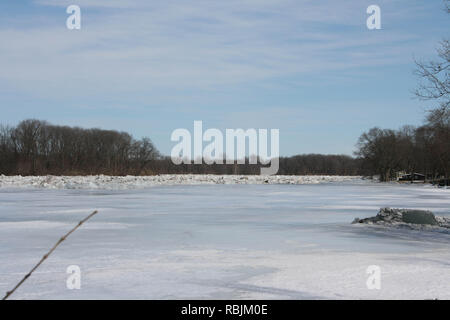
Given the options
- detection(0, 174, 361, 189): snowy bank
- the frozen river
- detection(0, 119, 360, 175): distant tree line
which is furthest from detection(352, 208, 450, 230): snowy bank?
detection(0, 119, 360, 175): distant tree line

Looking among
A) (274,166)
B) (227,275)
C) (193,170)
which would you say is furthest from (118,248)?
(274,166)

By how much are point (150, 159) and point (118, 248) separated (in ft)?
313

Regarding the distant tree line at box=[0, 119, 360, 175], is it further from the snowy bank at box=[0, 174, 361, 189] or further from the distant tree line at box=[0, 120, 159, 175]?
the snowy bank at box=[0, 174, 361, 189]

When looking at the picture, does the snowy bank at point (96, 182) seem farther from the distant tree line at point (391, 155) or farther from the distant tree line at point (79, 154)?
the distant tree line at point (391, 155)

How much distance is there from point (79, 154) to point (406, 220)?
88510 millimetres

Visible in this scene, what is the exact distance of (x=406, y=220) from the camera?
13594mm

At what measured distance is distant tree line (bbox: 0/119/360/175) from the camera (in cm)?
7419

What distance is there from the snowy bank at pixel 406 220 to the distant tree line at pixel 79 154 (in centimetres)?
5845

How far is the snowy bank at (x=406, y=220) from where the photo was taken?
13.2 metres

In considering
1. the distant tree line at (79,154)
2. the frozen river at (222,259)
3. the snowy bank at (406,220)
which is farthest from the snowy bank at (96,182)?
the snowy bank at (406,220)

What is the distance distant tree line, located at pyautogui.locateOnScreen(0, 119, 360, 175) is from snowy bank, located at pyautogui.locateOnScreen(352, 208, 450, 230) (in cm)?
5845

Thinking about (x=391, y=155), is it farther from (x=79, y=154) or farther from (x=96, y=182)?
(x=79, y=154)

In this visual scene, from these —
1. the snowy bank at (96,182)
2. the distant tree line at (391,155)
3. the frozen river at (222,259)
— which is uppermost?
the distant tree line at (391,155)

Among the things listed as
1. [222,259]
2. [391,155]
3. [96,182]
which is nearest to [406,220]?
[222,259]
